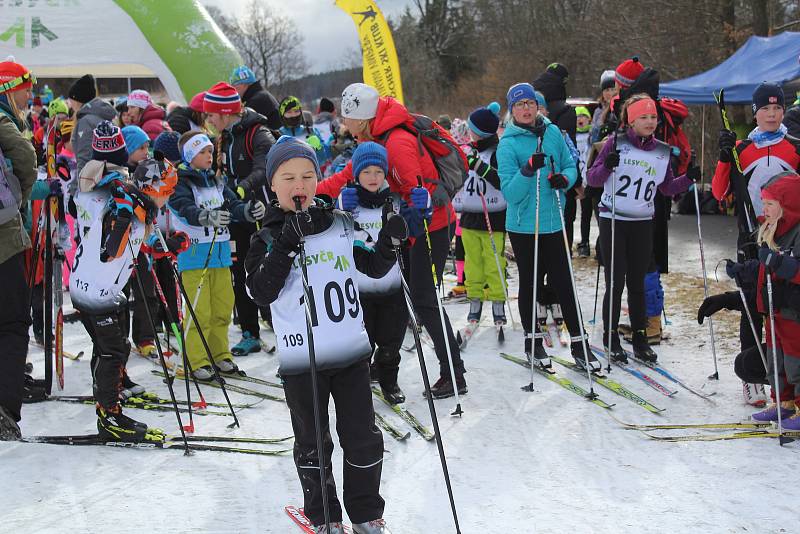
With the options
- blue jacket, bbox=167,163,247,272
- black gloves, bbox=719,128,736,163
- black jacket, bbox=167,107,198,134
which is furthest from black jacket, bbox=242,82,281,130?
black gloves, bbox=719,128,736,163

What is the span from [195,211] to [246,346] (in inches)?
67.4

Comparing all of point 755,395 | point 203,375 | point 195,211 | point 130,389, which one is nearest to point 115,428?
point 130,389

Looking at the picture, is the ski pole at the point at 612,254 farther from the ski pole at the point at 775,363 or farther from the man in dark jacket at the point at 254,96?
the man in dark jacket at the point at 254,96

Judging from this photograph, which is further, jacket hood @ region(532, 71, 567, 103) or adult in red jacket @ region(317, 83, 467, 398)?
jacket hood @ region(532, 71, 567, 103)

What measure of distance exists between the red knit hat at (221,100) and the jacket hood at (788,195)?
424 cm

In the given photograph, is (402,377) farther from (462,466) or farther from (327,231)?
(327,231)

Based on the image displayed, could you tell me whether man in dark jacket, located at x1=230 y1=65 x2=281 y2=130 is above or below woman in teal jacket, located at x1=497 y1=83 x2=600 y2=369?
above

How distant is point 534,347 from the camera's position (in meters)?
6.41

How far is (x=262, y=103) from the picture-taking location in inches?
305

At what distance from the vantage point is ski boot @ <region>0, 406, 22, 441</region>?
15.7ft

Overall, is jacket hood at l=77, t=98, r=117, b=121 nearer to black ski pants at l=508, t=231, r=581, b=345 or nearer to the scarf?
black ski pants at l=508, t=231, r=581, b=345

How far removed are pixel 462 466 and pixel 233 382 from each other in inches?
96.4

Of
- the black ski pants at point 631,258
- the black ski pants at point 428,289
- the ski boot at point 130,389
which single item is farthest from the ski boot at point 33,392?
the black ski pants at point 631,258

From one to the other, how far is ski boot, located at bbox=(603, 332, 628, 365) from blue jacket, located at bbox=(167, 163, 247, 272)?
3187 millimetres
